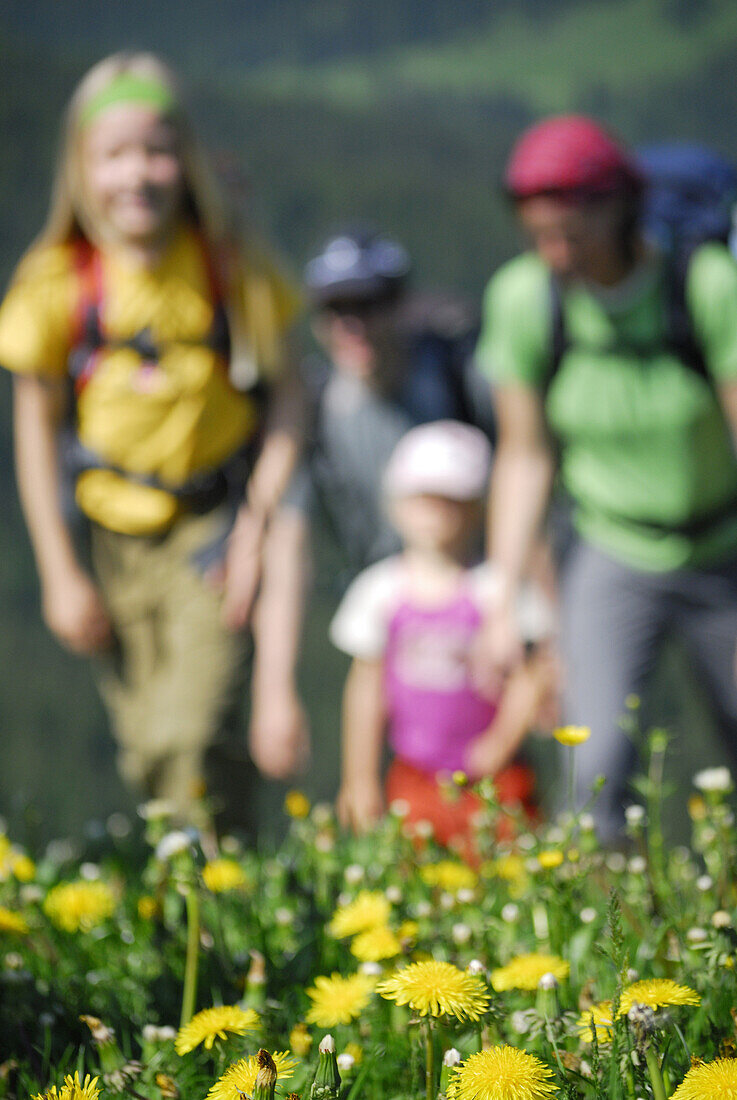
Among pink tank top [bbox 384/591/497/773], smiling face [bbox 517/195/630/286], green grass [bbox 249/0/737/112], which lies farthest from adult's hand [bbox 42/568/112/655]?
green grass [bbox 249/0/737/112]

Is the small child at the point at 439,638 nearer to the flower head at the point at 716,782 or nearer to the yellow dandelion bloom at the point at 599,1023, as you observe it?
the flower head at the point at 716,782

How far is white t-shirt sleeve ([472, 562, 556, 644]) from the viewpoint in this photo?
2018 mm

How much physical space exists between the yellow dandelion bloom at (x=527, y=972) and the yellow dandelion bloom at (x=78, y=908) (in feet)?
1.82

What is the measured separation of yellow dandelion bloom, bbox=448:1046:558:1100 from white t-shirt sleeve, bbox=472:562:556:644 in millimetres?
1367

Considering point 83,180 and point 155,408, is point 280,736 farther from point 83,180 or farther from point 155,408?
point 83,180

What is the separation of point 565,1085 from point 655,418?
1.30 m

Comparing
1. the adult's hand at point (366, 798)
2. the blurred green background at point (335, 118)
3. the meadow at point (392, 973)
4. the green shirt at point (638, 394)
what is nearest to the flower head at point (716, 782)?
the meadow at point (392, 973)

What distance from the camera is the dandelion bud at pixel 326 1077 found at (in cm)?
62

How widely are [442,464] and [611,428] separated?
336mm

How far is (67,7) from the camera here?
3.91 meters

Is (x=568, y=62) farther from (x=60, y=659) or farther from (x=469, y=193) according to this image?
(x=60, y=659)

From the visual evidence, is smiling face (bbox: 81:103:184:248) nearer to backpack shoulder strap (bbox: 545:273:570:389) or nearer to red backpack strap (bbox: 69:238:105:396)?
red backpack strap (bbox: 69:238:105:396)

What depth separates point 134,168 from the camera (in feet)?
5.75

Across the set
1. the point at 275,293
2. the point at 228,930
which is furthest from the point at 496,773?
the point at 275,293
